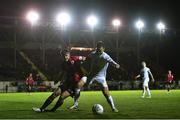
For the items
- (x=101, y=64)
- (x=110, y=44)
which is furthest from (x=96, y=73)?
(x=110, y=44)

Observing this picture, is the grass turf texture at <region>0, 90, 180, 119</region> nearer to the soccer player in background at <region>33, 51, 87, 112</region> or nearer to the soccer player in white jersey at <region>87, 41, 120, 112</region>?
the soccer player in background at <region>33, 51, 87, 112</region>

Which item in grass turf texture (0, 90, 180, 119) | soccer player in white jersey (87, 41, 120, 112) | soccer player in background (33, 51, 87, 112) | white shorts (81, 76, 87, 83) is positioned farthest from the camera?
white shorts (81, 76, 87, 83)

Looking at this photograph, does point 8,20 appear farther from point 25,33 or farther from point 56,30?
point 56,30

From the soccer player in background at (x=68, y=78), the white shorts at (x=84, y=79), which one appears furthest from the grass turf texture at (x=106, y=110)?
the white shorts at (x=84, y=79)

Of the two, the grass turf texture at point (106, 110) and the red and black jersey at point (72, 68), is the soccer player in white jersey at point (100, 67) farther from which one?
the grass turf texture at point (106, 110)

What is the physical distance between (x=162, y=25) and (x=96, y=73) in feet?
173

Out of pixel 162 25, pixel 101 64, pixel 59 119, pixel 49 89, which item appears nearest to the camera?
pixel 59 119

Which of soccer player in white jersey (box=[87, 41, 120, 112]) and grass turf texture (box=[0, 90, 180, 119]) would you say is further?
soccer player in white jersey (box=[87, 41, 120, 112])

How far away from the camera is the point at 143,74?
28.6m

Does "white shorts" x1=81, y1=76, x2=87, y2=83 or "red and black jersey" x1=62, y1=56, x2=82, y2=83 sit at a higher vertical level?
"red and black jersey" x1=62, y1=56, x2=82, y2=83

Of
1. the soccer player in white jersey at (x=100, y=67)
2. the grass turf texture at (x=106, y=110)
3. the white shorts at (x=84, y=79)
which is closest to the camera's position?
the grass turf texture at (x=106, y=110)

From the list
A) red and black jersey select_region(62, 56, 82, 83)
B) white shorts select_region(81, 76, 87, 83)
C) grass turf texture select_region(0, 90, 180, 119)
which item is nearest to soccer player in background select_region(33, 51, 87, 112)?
red and black jersey select_region(62, 56, 82, 83)

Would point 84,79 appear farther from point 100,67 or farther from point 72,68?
point 100,67

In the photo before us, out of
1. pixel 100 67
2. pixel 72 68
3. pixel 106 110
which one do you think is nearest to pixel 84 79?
pixel 72 68
